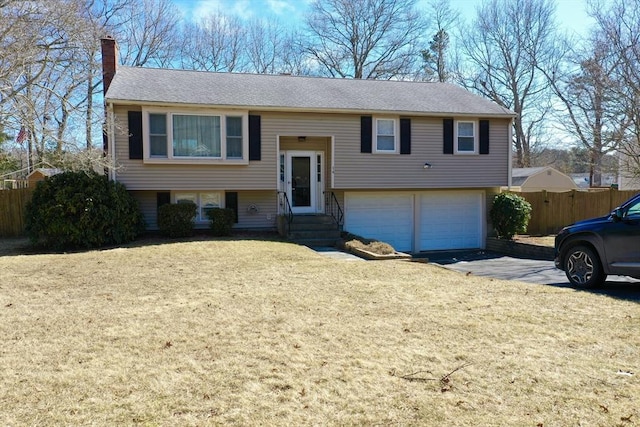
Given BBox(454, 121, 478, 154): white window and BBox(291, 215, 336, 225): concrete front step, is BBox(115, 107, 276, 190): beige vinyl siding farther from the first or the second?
BBox(454, 121, 478, 154): white window

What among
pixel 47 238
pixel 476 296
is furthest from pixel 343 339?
pixel 47 238

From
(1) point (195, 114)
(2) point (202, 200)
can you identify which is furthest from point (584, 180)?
(1) point (195, 114)

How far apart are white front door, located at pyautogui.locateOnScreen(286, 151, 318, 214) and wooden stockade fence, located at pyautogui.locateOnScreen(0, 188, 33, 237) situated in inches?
349

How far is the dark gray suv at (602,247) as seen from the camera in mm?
7516

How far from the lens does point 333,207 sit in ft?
52.5

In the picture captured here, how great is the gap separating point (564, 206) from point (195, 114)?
14.2m

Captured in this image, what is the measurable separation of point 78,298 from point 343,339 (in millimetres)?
4136

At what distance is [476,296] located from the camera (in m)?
6.98

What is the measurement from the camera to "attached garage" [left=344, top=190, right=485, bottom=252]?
54.0ft

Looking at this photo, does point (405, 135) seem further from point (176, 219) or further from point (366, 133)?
point (176, 219)

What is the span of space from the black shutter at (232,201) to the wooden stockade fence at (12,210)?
6830 millimetres

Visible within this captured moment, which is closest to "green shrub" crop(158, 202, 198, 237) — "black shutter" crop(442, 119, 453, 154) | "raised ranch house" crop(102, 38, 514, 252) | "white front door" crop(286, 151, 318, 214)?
"raised ranch house" crop(102, 38, 514, 252)

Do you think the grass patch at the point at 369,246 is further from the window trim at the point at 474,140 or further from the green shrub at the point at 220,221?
the window trim at the point at 474,140

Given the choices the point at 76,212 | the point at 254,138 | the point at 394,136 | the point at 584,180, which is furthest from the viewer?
the point at 584,180
